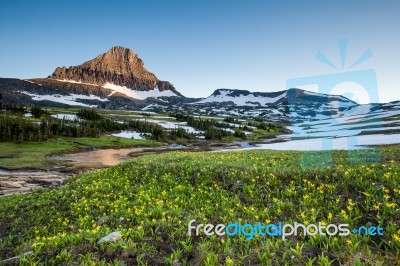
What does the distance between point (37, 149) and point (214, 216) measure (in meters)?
73.6

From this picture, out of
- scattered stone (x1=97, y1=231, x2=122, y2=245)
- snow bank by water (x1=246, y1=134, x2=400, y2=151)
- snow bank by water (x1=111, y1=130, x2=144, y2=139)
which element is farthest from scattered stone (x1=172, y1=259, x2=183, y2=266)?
snow bank by water (x1=111, y1=130, x2=144, y2=139)

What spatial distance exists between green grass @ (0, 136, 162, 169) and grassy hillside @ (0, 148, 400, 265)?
38.7 meters

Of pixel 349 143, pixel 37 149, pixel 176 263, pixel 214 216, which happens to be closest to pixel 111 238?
pixel 176 263

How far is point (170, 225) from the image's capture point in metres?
8.95

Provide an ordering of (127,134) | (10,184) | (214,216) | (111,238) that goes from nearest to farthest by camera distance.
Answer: (111,238), (214,216), (10,184), (127,134)

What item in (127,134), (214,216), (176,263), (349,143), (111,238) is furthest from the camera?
(127,134)

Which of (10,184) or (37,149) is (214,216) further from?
(37,149)

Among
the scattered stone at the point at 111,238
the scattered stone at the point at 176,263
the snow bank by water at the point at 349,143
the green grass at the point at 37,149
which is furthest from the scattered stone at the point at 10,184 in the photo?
the snow bank by water at the point at 349,143

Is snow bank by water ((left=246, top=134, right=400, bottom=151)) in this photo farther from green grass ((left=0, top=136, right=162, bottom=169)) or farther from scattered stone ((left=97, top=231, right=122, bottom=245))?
green grass ((left=0, top=136, right=162, bottom=169))

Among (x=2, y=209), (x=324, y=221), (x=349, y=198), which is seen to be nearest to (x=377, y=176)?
(x=349, y=198)

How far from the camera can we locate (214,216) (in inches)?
382

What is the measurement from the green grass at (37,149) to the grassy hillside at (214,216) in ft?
127

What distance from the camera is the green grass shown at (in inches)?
1991

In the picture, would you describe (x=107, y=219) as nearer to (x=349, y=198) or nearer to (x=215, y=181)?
(x=215, y=181)
